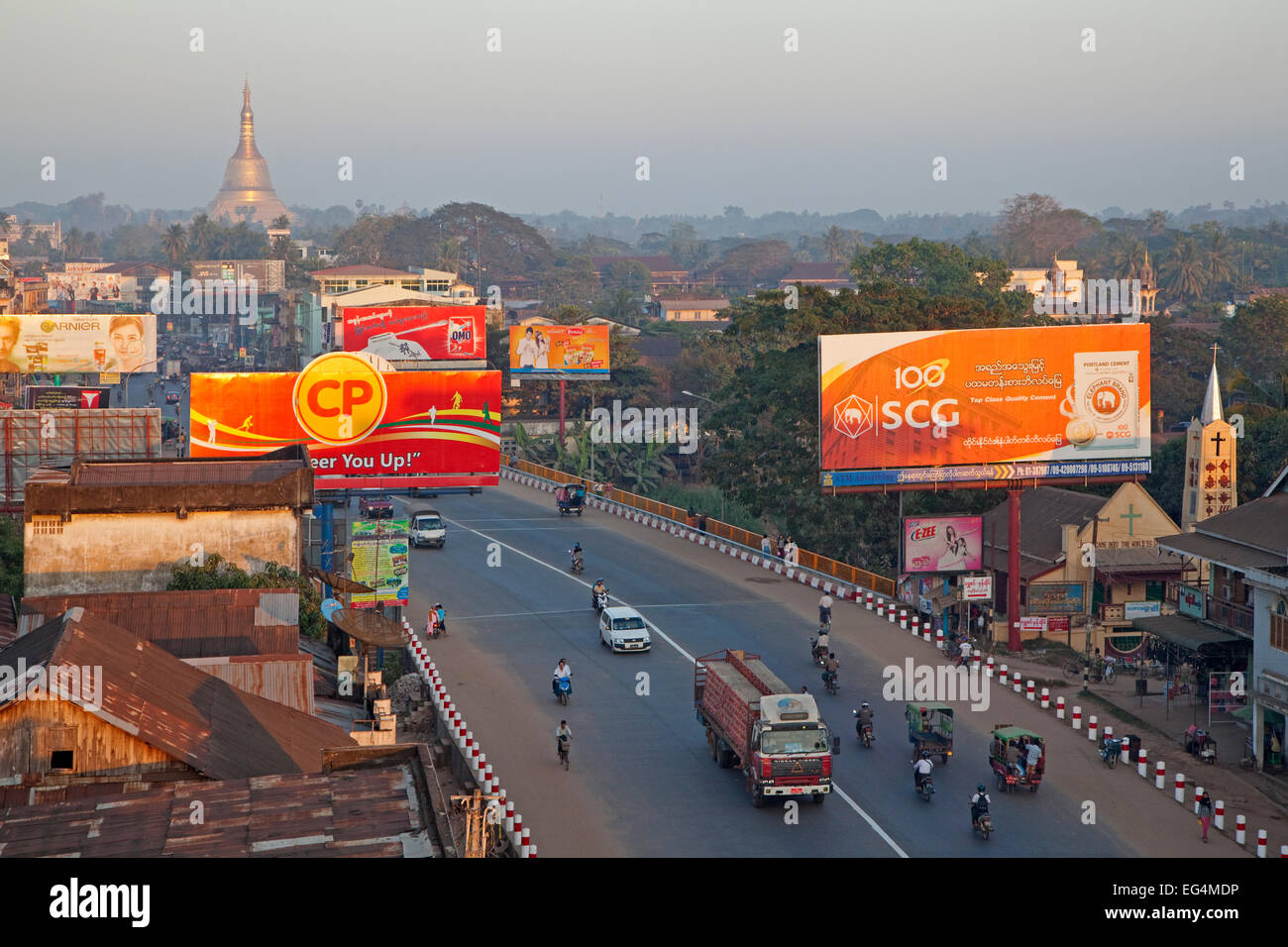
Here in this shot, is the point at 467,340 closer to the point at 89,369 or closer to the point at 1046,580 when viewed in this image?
the point at 89,369

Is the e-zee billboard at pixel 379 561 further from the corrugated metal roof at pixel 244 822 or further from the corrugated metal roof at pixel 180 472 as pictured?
the corrugated metal roof at pixel 244 822

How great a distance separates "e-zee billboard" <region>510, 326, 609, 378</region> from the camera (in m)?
88.8

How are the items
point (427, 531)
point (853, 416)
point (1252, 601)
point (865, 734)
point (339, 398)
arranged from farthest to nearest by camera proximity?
1. point (427, 531)
2. point (339, 398)
3. point (853, 416)
4. point (1252, 601)
5. point (865, 734)

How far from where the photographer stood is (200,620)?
27.1 m

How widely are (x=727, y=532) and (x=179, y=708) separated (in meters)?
37.1

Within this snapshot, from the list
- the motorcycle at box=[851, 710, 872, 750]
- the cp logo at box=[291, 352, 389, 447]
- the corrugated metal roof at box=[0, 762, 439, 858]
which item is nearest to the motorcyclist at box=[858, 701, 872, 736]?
the motorcycle at box=[851, 710, 872, 750]

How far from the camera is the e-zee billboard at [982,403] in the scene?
41219 millimetres

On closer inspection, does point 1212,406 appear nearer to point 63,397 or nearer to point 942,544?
point 942,544

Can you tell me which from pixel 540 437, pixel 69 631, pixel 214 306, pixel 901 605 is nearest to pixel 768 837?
pixel 69 631

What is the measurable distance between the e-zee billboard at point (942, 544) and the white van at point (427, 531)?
20.5m

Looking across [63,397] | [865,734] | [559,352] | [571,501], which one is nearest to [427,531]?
[571,501]

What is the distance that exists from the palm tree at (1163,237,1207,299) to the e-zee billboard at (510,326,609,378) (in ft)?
432

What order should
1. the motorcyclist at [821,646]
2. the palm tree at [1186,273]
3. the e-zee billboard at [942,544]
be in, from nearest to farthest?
1. the motorcyclist at [821,646]
2. the e-zee billboard at [942,544]
3. the palm tree at [1186,273]

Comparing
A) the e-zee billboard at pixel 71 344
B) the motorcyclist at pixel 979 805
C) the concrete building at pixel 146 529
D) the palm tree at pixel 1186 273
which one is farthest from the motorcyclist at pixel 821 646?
the palm tree at pixel 1186 273
